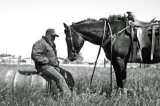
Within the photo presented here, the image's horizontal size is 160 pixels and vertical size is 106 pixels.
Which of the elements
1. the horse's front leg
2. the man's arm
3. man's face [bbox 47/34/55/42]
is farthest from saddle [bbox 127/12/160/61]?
the man's arm

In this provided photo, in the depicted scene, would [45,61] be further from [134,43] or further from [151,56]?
[151,56]

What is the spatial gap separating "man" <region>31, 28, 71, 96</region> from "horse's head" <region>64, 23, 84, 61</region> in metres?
0.39

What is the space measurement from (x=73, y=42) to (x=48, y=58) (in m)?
0.85

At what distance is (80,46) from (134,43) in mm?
1530

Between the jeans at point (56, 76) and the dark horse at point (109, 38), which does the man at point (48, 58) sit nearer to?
the jeans at point (56, 76)

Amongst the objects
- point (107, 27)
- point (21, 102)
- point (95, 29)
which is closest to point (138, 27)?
point (107, 27)

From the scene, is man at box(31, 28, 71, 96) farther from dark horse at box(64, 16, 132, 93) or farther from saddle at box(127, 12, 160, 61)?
saddle at box(127, 12, 160, 61)

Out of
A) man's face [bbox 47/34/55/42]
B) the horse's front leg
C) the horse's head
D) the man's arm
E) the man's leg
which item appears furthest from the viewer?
the horse's head

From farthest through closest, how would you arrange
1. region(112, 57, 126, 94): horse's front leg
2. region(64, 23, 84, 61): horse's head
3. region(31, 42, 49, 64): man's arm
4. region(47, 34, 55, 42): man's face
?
1. region(64, 23, 84, 61): horse's head
2. region(47, 34, 55, 42): man's face
3. region(112, 57, 126, 94): horse's front leg
4. region(31, 42, 49, 64): man's arm

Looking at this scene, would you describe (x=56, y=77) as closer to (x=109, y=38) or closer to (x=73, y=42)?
(x=73, y=42)

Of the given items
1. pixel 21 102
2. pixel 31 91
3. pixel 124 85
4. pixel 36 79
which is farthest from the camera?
pixel 124 85

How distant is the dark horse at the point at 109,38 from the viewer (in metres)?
5.30

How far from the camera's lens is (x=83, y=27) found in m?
5.70

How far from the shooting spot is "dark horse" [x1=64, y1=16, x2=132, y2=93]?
209 inches
